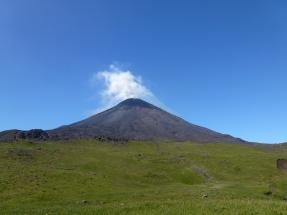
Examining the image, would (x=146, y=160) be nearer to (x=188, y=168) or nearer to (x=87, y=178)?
(x=188, y=168)

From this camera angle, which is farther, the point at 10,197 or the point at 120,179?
the point at 120,179

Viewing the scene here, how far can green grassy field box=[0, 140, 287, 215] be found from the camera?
26.0 m

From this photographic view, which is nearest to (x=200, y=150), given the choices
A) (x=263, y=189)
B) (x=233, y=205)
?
(x=263, y=189)

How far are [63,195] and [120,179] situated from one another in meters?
20.2

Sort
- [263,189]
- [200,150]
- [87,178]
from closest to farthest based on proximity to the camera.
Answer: [263,189] < [87,178] < [200,150]

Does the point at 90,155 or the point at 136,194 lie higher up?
the point at 90,155

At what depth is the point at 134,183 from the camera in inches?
2825

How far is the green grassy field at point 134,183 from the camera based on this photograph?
26.0 meters

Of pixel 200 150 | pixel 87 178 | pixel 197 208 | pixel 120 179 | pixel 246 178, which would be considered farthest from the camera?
pixel 200 150

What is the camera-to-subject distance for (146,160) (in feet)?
328

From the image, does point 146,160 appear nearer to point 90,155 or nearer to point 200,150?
point 90,155

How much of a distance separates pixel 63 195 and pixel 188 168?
42565mm

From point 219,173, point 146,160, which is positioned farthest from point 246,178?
point 146,160

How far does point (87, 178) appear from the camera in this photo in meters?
67.8
